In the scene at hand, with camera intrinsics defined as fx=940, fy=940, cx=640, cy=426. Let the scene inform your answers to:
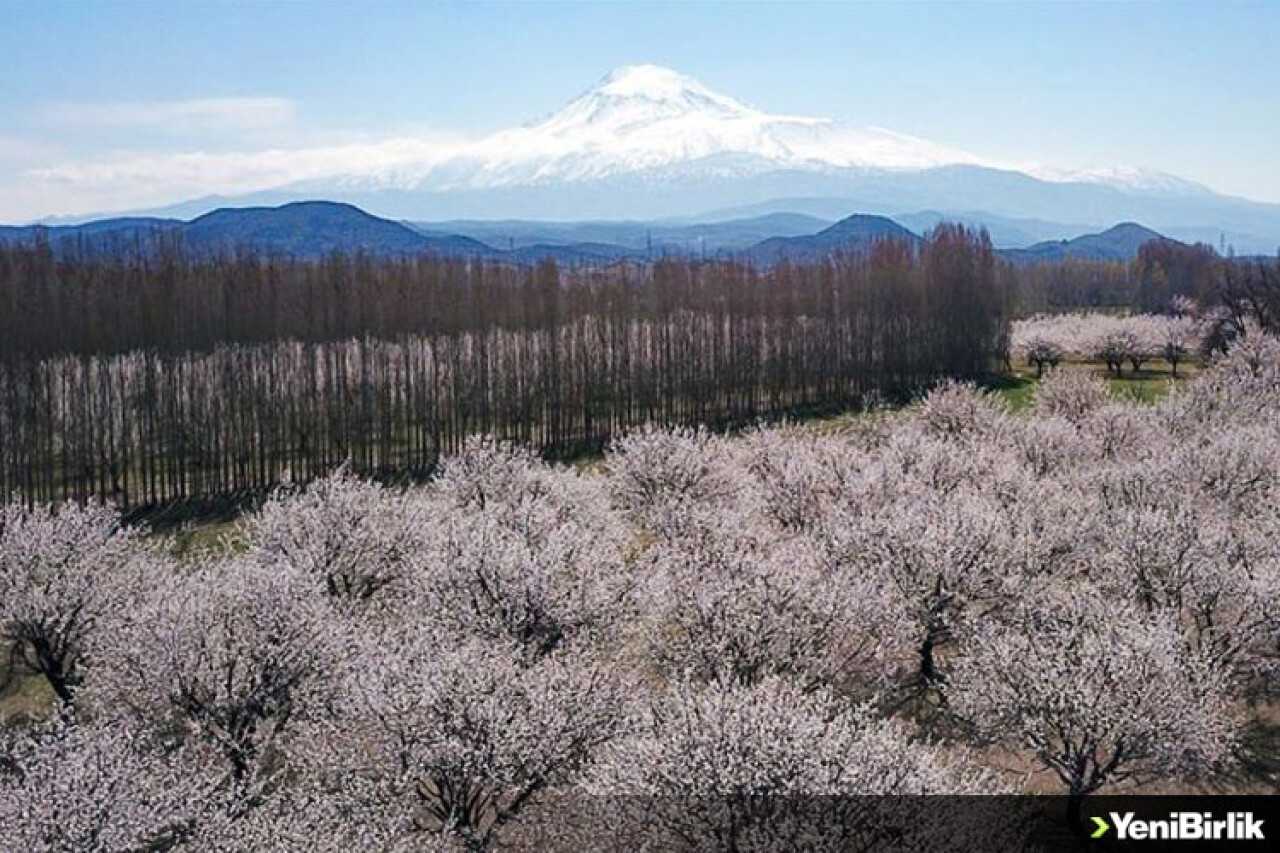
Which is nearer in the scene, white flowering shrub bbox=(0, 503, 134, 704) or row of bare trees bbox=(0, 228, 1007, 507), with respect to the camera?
white flowering shrub bbox=(0, 503, 134, 704)

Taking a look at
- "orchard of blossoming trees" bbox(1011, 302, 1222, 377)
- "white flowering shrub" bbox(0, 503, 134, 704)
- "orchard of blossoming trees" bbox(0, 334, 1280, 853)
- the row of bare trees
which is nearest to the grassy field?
"orchard of blossoming trees" bbox(1011, 302, 1222, 377)

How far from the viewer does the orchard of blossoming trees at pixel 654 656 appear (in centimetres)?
1228

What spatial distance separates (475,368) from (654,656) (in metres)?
35.4

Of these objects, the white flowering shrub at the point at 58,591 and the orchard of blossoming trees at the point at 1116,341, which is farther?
the orchard of blossoming trees at the point at 1116,341

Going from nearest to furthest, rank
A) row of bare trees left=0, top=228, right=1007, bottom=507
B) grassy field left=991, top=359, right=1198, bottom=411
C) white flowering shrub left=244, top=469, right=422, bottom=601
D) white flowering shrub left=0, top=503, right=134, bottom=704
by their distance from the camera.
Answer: white flowering shrub left=0, top=503, right=134, bottom=704 → white flowering shrub left=244, top=469, right=422, bottom=601 → row of bare trees left=0, top=228, right=1007, bottom=507 → grassy field left=991, top=359, right=1198, bottom=411

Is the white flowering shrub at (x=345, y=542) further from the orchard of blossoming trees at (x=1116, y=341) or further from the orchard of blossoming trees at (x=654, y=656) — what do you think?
the orchard of blossoming trees at (x=1116, y=341)

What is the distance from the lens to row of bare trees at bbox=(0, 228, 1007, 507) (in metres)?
43.5

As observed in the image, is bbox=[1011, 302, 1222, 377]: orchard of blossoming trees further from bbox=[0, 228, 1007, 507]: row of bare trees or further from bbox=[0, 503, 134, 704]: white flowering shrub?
bbox=[0, 503, 134, 704]: white flowering shrub

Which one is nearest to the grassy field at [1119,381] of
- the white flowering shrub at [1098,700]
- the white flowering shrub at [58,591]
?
the white flowering shrub at [1098,700]

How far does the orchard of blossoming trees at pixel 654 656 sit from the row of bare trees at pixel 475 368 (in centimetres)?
1843

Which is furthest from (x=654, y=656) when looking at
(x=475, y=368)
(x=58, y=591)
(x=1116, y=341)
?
(x=1116, y=341)

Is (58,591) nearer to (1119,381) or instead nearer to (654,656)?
(654,656)

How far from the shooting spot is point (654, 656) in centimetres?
2047

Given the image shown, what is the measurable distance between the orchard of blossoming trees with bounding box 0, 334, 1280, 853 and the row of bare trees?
18426 millimetres
